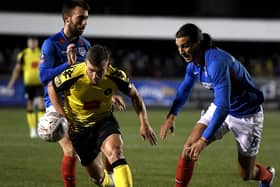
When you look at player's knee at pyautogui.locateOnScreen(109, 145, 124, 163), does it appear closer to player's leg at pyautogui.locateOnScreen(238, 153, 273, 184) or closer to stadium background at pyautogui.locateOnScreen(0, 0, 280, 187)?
player's leg at pyautogui.locateOnScreen(238, 153, 273, 184)

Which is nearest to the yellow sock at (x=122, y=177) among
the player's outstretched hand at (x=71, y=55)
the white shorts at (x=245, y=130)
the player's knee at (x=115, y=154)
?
the player's knee at (x=115, y=154)

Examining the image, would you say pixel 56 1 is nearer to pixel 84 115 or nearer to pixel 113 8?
pixel 113 8

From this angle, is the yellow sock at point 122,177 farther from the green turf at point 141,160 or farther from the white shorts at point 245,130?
the green turf at point 141,160

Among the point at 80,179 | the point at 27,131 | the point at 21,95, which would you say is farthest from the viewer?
the point at 21,95

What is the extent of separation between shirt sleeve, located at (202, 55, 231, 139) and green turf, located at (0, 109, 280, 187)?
2458 millimetres

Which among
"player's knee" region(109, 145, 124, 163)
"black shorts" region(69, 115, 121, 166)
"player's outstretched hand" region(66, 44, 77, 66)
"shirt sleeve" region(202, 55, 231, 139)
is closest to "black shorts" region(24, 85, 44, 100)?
"player's outstretched hand" region(66, 44, 77, 66)

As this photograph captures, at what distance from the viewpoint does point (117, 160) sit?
6613 millimetres

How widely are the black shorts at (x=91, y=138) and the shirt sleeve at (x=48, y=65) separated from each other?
780mm

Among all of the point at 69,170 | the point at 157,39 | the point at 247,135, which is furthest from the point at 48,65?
the point at 157,39

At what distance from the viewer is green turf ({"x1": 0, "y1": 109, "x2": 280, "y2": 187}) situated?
8977 millimetres

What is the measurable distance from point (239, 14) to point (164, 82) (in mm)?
6997

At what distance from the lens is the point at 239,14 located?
30.6 meters

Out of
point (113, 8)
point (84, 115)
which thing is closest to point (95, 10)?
point (113, 8)

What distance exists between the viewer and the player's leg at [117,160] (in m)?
6.47
